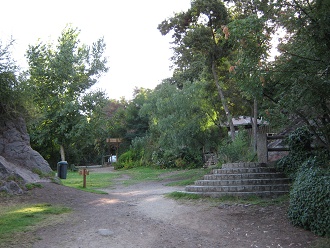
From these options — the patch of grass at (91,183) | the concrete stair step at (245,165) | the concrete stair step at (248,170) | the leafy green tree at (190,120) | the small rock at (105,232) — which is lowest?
the patch of grass at (91,183)

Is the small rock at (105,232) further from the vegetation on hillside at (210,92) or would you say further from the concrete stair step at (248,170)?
the concrete stair step at (248,170)

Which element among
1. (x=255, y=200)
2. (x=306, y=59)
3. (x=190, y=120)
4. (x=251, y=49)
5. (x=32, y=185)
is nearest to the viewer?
(x=306, y=59)

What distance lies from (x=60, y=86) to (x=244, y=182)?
18587mm

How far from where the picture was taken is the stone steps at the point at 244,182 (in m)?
10.5

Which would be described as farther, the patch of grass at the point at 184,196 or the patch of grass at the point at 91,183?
the patch of grass at the point at 91,183

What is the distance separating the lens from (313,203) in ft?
22.1

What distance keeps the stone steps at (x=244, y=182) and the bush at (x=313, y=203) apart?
271 cm

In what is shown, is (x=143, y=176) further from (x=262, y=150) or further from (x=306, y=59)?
(x=306, y=59)

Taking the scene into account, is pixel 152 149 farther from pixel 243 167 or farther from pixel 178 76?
pixel 243 167

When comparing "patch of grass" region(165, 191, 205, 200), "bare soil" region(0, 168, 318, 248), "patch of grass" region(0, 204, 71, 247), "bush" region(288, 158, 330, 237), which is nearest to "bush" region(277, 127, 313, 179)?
"bare soil" region(0, 168, 318, 248)

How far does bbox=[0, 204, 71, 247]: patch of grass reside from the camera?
6328 mm

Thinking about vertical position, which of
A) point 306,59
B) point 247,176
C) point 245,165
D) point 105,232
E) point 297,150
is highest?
point 306,59

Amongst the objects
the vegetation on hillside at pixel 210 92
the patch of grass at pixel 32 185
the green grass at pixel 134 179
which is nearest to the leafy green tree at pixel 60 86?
the vegetation on hillside at pixel 210 92

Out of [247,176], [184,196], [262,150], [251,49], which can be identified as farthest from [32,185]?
[262,150]
